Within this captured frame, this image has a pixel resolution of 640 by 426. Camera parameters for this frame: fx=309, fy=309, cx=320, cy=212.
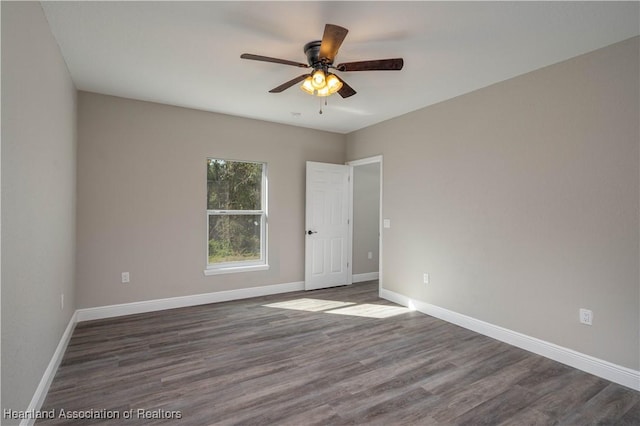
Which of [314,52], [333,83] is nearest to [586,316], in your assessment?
[333,83]

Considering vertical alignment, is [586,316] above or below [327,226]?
below

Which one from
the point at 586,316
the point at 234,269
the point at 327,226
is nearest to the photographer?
the point at 586,316

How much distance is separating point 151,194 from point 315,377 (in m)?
3.07

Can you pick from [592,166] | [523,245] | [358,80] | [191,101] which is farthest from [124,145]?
[592,166]

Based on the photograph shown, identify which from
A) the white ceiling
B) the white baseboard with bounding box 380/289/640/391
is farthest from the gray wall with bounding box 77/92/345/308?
the white baseboard with bounding box 380/289/640/391

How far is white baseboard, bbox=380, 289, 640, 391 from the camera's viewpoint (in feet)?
7.99

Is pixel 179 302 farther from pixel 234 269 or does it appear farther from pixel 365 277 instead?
pixel 365 277

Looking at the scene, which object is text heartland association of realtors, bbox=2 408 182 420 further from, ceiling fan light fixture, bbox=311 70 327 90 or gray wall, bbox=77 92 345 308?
ceiling fan light fixture, bbox=311 70 327 90

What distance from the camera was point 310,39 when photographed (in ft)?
Answer: 8.11

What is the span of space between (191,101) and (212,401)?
3.40 metres

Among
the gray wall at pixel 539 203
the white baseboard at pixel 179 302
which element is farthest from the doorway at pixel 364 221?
the gray wall at pixel 539 203

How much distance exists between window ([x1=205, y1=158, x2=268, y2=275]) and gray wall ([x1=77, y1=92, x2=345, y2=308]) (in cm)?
13

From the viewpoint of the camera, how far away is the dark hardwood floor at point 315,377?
6.75 ft

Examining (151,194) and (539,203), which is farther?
(151,194)
